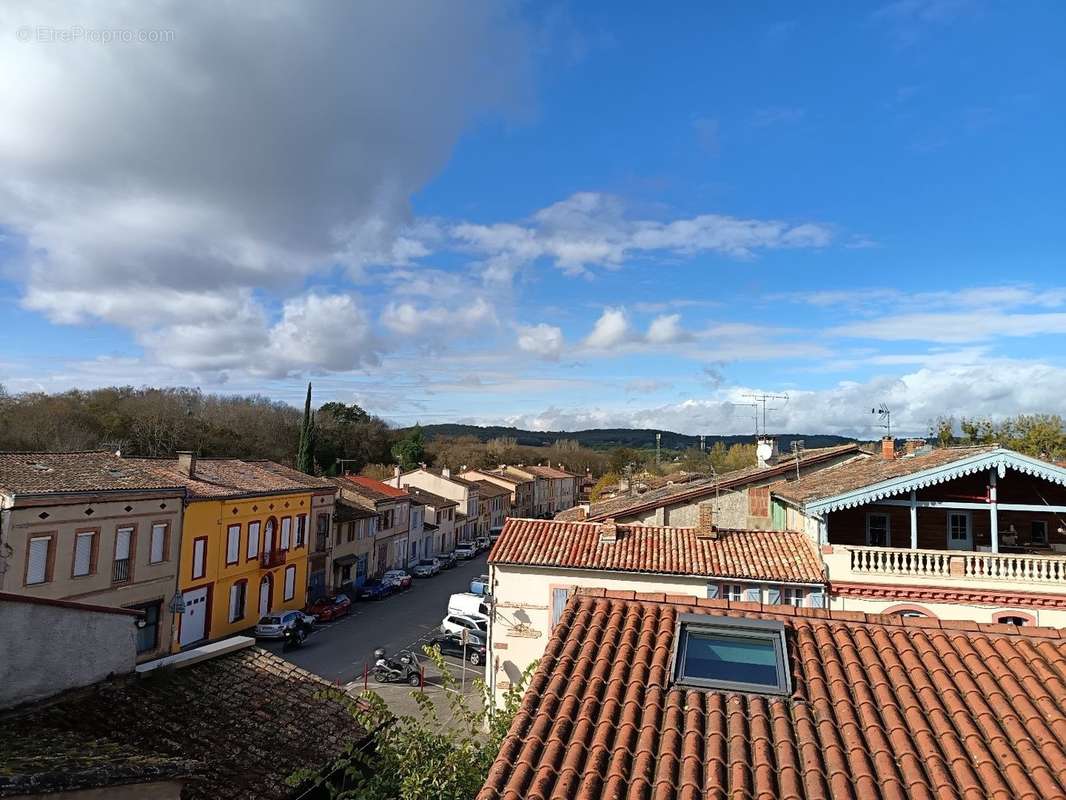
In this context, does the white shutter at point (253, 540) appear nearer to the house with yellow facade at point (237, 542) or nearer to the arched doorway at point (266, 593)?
the house with yellow facade at point (237, 542)

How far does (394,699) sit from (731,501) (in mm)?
13740

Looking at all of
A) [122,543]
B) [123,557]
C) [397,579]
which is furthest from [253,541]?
[397,579]

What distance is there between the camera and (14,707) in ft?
25.2

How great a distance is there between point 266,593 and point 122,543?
→ 10104 millimetres

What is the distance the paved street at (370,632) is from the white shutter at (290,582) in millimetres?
2956

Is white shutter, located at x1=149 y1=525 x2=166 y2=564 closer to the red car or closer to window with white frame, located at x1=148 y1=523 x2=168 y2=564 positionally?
window with white frame, located at x1=148 y1=523 x2=168 y2=564

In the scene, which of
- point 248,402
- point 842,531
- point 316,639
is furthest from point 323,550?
point 248,402

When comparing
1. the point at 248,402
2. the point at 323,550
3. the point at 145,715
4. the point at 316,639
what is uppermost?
the point at 248,402

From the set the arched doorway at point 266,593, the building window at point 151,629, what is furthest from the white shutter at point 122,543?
the arched doorway at point 266,593

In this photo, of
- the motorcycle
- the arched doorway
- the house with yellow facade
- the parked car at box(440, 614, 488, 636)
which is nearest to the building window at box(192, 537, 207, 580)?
the house with yellow facade

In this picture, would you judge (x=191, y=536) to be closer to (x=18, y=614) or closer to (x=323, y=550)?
(x=323, y=550)

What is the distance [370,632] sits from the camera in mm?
31375

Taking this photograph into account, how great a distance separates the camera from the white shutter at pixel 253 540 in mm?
30688

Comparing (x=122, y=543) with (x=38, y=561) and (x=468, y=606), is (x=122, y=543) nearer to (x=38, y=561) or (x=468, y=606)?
(x=38, y=561)
